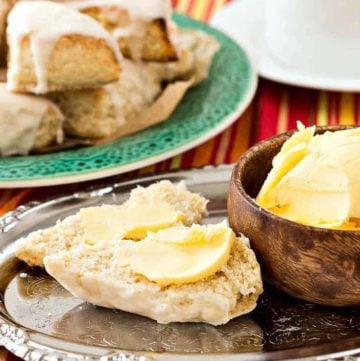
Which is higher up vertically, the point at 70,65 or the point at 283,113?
the point at 70,65

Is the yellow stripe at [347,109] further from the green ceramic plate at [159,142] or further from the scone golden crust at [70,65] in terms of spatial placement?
the scone golden crust at [70,65]

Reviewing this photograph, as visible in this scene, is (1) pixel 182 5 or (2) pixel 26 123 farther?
(1) pixel 182 5

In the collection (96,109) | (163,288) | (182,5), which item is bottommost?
(182,5)

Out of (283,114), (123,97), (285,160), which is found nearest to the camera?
(285,160)

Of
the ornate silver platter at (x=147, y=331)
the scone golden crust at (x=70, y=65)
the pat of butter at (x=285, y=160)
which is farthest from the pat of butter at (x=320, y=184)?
the scone golden crust at (x=70, y=65)

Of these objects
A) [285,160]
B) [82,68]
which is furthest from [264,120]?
[285,160]

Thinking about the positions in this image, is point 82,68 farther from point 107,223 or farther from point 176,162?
point 107,223

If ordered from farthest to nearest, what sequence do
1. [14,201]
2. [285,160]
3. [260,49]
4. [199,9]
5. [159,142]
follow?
[199,9]
[260,49]
[159,142]
[14,201]
[285,160]

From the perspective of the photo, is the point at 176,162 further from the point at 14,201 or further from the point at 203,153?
the point at 14,201
